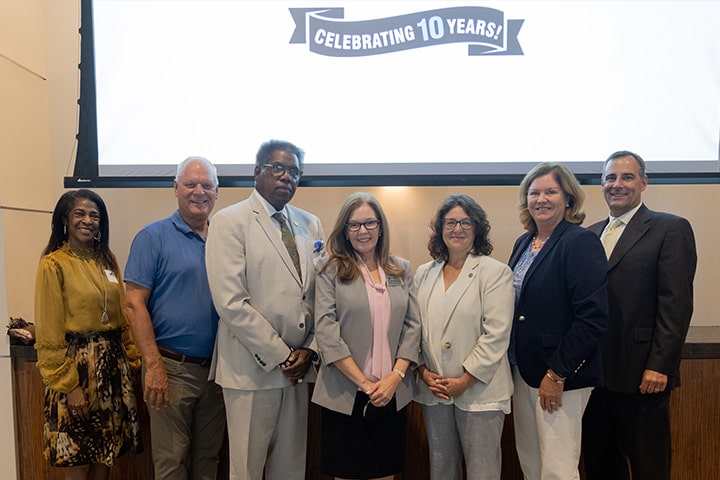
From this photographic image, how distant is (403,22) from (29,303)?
3.02 m

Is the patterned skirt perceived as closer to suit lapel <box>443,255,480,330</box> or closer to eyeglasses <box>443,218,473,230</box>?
suit lapel <box>443,255,480,330</box>

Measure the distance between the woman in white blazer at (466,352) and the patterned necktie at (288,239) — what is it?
1.96 feet

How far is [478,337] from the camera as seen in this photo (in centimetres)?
184

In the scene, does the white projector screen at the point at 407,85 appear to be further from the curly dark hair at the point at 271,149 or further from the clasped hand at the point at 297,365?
the clasped hand at the point at 297,365

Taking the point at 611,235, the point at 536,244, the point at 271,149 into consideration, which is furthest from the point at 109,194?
the point at 611,235

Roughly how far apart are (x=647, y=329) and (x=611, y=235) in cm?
47

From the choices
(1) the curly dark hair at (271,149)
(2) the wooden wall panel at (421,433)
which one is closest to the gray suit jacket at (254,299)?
(1) the curly dark hair at (271,149)

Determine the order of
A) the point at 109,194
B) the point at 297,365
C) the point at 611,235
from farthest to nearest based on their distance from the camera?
the point at 109,194
the point at 611,235
the point at 297,365

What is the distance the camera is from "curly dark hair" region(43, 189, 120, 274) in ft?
6.61

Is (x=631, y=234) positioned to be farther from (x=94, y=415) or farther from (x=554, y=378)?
(x=94, y=415)

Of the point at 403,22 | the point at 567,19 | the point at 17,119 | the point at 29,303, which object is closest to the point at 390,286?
the point at 403,22

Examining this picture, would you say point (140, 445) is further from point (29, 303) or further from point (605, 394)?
point (605, 394)

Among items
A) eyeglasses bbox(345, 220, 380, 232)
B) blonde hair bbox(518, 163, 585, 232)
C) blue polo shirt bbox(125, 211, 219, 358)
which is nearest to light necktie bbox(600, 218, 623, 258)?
blonde hair bbox(518, 163, 585, 232)

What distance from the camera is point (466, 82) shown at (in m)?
2.80
